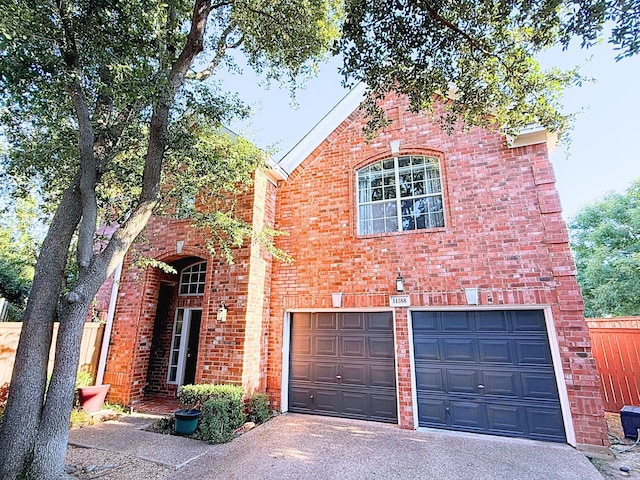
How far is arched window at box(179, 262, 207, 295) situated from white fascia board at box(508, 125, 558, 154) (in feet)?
25.9

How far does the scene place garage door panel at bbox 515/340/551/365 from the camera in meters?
5.51

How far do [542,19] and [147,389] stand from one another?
10852 millimetres

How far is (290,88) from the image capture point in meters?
6.67

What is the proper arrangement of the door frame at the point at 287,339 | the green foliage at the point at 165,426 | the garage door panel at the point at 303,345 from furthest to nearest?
the garage door panel at the point at 303,345 < the door frame at the point at 287,339 < the green foliage at the point at 165,426

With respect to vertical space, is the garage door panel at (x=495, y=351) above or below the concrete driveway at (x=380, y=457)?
above

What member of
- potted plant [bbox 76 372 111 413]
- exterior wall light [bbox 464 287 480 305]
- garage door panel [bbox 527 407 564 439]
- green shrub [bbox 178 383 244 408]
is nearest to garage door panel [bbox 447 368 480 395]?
garage door panel [bbox 527 407 564 439]

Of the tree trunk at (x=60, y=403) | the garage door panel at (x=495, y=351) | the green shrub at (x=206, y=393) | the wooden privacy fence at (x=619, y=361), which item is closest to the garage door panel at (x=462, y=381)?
the garage door panel at (x=495, y=351)

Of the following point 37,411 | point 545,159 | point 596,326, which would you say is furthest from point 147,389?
point 596,326

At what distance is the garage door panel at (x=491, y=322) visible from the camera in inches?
231

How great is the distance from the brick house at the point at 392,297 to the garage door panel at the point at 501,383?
0.08 ft

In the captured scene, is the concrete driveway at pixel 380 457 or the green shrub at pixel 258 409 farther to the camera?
the green shrub at pixel 258 409

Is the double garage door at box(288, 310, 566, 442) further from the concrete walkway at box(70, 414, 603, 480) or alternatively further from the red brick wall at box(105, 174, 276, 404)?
the red brick wall at box(105, 174, 276, 404)

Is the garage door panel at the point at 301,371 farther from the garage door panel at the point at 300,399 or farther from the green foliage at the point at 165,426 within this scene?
the green foliage at the point at 165,426

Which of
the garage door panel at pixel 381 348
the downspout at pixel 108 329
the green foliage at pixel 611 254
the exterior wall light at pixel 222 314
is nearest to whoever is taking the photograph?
the garage door panel at pixel 381 348
